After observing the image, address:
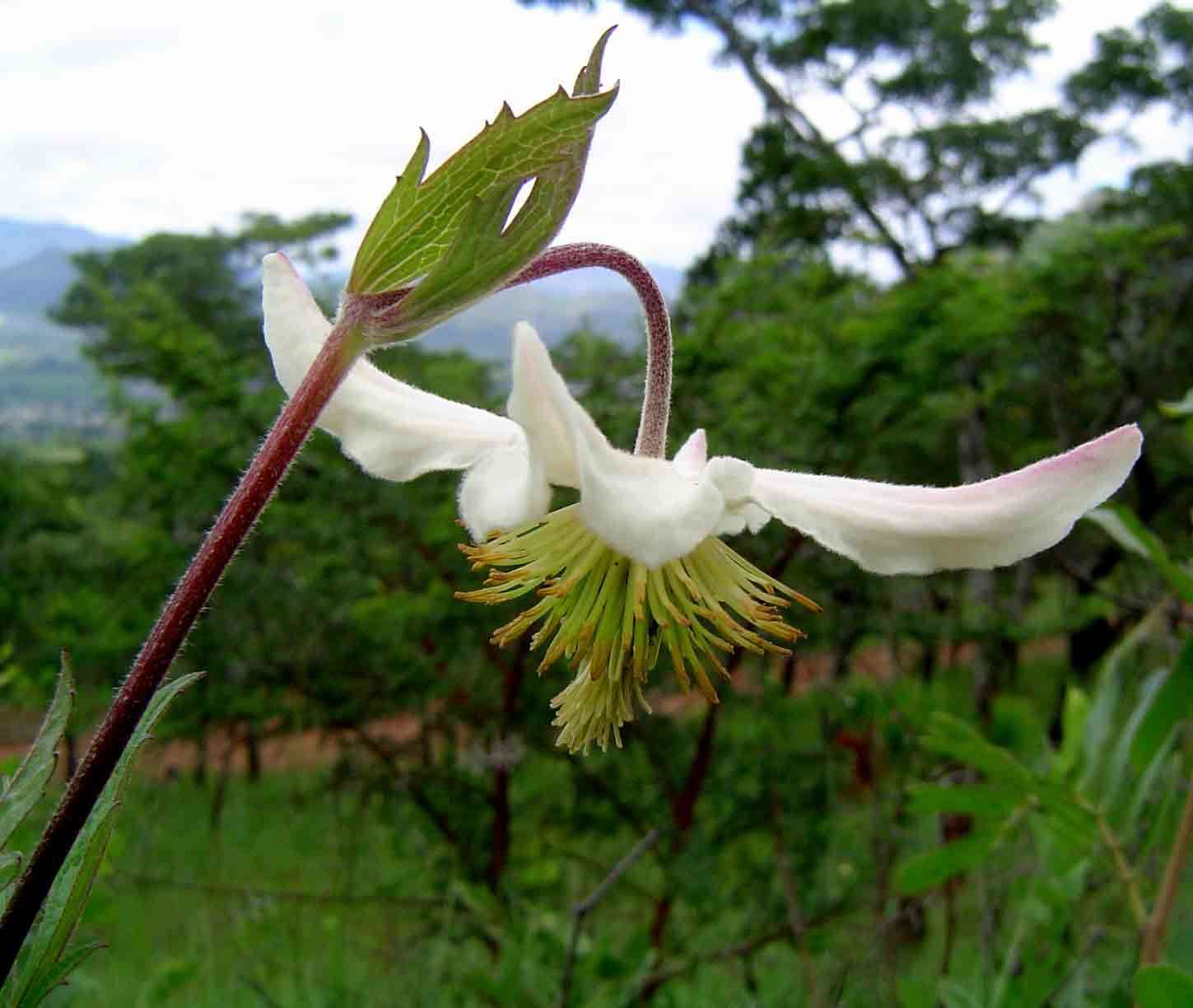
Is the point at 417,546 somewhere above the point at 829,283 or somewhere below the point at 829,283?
below

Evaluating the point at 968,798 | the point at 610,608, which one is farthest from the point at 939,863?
the point at 610,608

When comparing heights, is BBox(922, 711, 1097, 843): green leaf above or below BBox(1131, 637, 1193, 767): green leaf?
below

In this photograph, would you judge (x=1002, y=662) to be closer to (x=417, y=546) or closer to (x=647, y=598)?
(x=417, y=546)

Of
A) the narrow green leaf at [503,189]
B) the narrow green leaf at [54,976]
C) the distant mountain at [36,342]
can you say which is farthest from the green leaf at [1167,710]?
the distant mountain at [36,342]

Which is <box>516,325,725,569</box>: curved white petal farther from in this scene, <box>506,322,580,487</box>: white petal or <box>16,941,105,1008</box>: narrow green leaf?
<box>16,941,105,1008</box>: narrow green leaf

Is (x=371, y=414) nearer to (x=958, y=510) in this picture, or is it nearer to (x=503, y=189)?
(x=503, y=189)

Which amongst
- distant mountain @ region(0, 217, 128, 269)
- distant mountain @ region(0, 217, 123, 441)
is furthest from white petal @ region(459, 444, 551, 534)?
distant mountain @ region(0, 217, 128, 269)

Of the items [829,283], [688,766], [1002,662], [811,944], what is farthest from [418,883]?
[1002,662]
